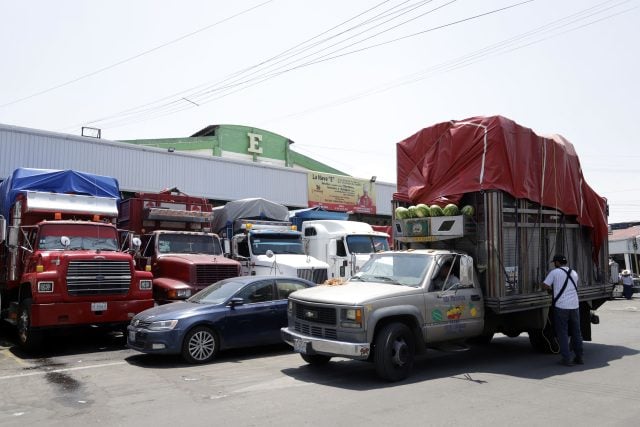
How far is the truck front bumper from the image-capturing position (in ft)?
24.7

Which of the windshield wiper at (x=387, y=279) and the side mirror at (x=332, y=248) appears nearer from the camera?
the windshield wiper at (x=387, y=279)

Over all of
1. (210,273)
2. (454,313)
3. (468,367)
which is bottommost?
(468,367)

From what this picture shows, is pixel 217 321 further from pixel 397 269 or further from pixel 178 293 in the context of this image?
pixel 397 269

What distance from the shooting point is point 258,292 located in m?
10.4

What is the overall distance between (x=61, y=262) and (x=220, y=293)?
3114 millimetres

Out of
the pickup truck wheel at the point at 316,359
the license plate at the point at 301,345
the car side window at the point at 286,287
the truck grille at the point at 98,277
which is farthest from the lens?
the car side window at the point at 286,287

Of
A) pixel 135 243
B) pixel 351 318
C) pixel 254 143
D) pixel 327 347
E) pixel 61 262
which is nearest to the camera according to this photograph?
pixel 351 318

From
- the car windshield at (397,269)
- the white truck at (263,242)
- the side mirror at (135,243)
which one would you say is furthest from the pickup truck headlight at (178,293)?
the car windshield at (397,269)

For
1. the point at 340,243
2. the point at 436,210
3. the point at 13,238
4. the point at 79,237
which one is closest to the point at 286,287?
the point at 436,210

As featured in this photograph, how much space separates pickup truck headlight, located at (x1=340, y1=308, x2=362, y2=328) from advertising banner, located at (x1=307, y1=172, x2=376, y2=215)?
18849mm

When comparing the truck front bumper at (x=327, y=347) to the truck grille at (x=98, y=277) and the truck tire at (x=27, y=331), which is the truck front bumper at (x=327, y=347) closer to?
the truck grille at (x=98, y=277)

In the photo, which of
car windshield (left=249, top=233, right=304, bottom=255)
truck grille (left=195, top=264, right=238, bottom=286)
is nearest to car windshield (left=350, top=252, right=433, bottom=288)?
truck grille (left=195, top=264, right=238, bottom=286)

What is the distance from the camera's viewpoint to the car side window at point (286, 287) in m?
10.7

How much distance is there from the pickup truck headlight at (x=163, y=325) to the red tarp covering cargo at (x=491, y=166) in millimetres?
4831
